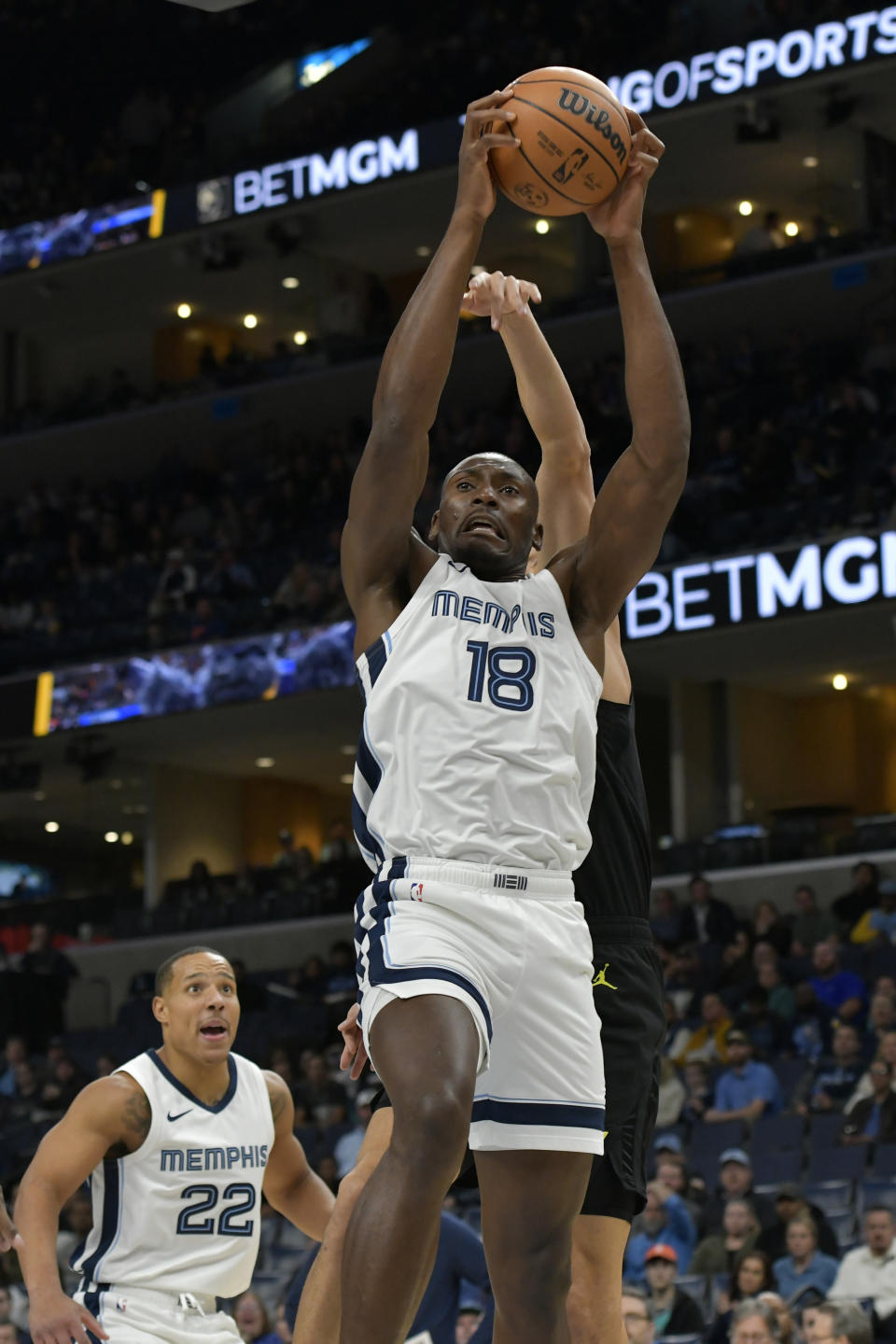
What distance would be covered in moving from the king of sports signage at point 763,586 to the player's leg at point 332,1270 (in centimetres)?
1372

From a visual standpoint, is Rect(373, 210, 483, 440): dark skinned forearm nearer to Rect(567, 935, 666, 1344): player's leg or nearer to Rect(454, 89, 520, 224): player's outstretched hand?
Rect(454, 89, 520, 224): player's outstretched hand

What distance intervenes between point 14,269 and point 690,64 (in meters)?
10.1

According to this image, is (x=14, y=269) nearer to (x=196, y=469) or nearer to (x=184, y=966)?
(x=196, y=469)

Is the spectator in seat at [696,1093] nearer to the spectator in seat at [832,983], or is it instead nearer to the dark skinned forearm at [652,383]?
the spectator in seat at [832,983]

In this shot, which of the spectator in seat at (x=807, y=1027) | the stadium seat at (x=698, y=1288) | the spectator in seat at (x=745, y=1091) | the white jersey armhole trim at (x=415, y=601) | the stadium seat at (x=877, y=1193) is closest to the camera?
the white jersey armhole trim at (x=415, y=601)

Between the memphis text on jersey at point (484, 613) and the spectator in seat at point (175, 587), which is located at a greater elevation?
the spectator in seat at point (175, 587)

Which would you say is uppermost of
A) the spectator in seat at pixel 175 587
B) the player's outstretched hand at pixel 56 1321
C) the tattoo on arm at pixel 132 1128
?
the spectator in seat at pixel 175 587

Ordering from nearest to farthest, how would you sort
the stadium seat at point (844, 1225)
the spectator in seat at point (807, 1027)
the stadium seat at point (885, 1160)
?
the stadium seat at point (844, 1225) → the stadium seat at point (885, 1160) → the spectator in seat at point (807, 1027)

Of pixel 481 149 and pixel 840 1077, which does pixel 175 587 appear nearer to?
A: pixel 840 1077

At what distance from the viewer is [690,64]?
21453mm

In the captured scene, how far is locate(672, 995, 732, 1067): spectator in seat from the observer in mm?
13602

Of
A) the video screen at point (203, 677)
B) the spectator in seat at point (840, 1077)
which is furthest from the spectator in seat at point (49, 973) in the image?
the spectator in seat at point (840, 1077)

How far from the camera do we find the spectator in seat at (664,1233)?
33.6 feet

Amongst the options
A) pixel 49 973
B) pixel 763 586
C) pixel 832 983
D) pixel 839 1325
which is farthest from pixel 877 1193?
pixel 49 973
